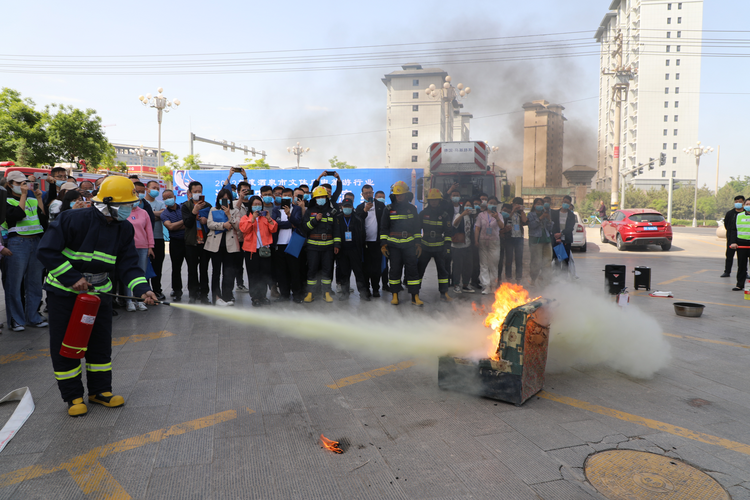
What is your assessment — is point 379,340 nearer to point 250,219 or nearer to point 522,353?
point 522,353

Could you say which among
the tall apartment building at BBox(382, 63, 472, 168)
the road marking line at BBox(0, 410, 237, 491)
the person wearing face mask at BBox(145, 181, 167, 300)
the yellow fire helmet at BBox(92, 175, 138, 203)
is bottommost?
the road marking line at BBox(0, 410, 237, 491)

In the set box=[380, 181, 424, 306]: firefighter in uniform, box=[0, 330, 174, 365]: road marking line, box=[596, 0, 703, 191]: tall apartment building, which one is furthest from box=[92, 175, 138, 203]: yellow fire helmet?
box=[596, 0, 703, 191]: tall apartment building

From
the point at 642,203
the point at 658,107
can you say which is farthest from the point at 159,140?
the point at 658,107

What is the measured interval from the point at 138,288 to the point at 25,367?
6.91 feet

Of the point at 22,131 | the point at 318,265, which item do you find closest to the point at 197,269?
the point at 318,265

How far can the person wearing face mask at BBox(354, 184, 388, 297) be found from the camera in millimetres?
9391

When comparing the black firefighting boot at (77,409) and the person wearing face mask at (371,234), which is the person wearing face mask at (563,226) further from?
the black firefighting boot at (77,409)

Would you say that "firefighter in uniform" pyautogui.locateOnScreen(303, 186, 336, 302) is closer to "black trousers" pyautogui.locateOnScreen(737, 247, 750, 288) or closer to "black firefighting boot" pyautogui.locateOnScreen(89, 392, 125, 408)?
"black firefighting boot" pyautogui.locateOnScreen(89, 392, 125, 408)

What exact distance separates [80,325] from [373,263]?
6089 millimetres

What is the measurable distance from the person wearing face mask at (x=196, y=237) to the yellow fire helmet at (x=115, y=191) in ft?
13.2

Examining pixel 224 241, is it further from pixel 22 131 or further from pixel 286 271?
pixel 22 131

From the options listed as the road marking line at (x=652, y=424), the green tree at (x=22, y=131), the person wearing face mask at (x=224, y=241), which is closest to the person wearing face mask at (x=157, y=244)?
the person wearing face mask at (x=224, y=241)

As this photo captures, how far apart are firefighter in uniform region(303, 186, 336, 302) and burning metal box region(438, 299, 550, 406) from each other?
4.67 m

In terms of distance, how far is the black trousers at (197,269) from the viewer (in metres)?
8.47
